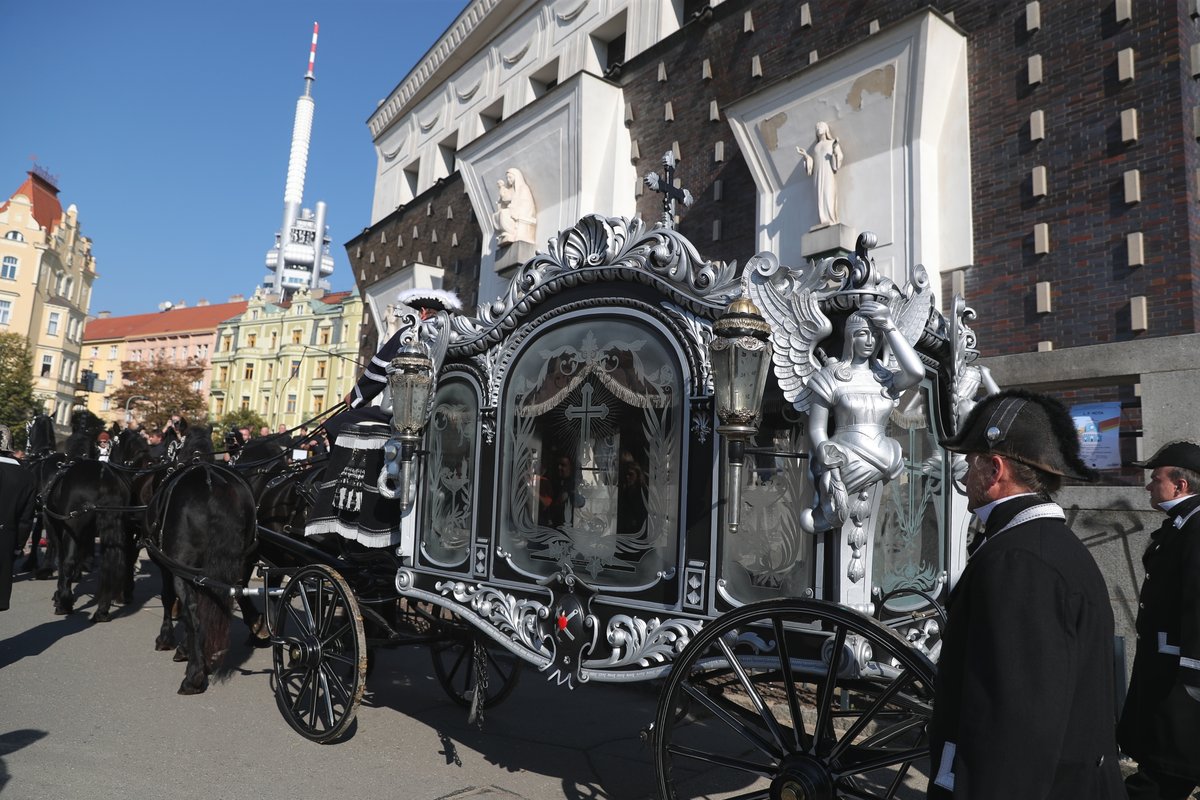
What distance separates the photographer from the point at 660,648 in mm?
3756

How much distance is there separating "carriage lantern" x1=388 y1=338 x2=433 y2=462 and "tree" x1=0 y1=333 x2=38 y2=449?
37.8 metres

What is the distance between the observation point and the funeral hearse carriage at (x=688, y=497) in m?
3.33

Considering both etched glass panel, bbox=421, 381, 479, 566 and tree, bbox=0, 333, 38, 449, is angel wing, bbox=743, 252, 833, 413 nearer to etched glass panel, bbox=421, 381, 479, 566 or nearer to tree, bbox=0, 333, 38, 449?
etched glass panel, bbox=421, 381, 479, 566

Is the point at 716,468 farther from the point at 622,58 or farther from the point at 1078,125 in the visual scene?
the point at 622,58

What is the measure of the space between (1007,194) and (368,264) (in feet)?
47.6

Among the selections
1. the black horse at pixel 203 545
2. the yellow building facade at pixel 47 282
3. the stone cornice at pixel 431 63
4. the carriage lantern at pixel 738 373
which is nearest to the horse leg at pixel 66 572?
the black horse at pixel 203 545

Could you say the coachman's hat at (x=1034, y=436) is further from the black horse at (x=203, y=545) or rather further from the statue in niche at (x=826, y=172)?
the statue in niche at (x=826, y=172)

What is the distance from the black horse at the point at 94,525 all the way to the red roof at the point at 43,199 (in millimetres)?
59116

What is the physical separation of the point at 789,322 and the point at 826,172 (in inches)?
214

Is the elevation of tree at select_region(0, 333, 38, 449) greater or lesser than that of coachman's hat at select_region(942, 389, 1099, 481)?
greater

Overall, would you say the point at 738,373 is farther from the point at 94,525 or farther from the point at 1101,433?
the point at 94,525

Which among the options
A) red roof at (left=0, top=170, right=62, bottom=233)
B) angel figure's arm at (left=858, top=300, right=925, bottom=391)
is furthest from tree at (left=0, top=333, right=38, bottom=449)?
angel figure's arm at (left=858, top=300, right=925, bottom=391)

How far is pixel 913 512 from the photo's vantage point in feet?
13.6

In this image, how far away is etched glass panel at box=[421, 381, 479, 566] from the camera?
197 inches
